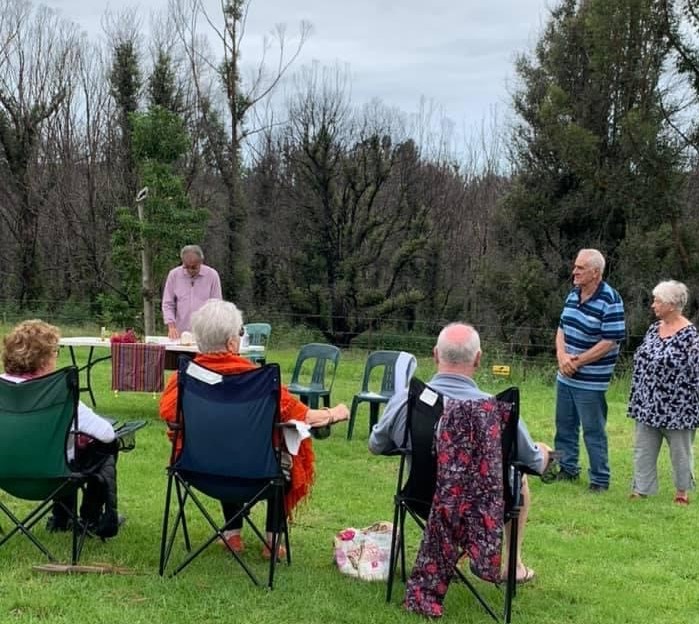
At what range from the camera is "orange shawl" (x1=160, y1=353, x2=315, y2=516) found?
3.17 meters

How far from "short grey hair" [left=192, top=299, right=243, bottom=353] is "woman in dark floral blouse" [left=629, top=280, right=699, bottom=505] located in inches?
103

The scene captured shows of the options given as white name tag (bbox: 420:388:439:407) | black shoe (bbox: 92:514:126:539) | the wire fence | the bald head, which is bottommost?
the wire fence

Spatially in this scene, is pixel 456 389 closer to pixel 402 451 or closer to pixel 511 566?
pixel 402 451

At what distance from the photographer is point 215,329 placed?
324 centimetres

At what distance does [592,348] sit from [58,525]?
315 centimetres

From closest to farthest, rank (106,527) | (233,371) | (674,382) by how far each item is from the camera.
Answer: (233,371)
(106,527)
(674,382)

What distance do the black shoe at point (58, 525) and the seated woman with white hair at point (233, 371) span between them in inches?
33.7

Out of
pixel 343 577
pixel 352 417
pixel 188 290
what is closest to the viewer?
pixel 343 577

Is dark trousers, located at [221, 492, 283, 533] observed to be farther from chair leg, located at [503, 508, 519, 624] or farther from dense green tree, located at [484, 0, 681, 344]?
dense green tree, located at [484, 0, 681, 344]

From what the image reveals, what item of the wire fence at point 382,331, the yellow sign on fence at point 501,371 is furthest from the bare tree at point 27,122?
the yellow sign on fence at point 501,371

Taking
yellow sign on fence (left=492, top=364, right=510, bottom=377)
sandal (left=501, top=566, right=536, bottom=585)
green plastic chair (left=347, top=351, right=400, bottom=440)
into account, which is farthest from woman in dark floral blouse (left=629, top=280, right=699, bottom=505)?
yellow sign on fence (left=492, top=364, right=510, bottom=377)

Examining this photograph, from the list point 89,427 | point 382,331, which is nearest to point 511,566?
point 89,427

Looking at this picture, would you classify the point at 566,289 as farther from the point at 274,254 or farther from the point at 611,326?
the point at 611,326

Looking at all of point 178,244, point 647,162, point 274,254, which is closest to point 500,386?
point 178,244
